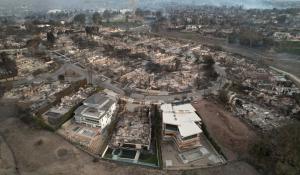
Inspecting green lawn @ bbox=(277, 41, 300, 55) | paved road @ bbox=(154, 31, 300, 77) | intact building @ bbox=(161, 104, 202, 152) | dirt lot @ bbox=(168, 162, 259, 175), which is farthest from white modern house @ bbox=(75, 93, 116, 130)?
green lawn @ bbox=(277, 41, 300, 55)

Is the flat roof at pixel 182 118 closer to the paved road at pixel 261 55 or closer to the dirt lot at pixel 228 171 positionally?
the dirt lot at pixel 228 171

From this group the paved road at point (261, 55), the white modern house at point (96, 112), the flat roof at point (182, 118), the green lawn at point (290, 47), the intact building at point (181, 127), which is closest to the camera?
the intact building at point (181, 127)

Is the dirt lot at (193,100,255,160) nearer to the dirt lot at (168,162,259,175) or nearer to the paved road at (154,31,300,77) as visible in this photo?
the dirt lot at (168,162,259,175)

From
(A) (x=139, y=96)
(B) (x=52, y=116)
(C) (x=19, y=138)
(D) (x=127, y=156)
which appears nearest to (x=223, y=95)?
(A) (x=139, y=96)

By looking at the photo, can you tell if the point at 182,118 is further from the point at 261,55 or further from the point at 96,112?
the point at 261,55

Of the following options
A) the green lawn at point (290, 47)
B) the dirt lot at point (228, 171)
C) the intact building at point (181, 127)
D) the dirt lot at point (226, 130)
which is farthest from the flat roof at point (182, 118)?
the green lawn at point (290, 47)

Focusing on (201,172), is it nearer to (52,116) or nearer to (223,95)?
(223,95)
